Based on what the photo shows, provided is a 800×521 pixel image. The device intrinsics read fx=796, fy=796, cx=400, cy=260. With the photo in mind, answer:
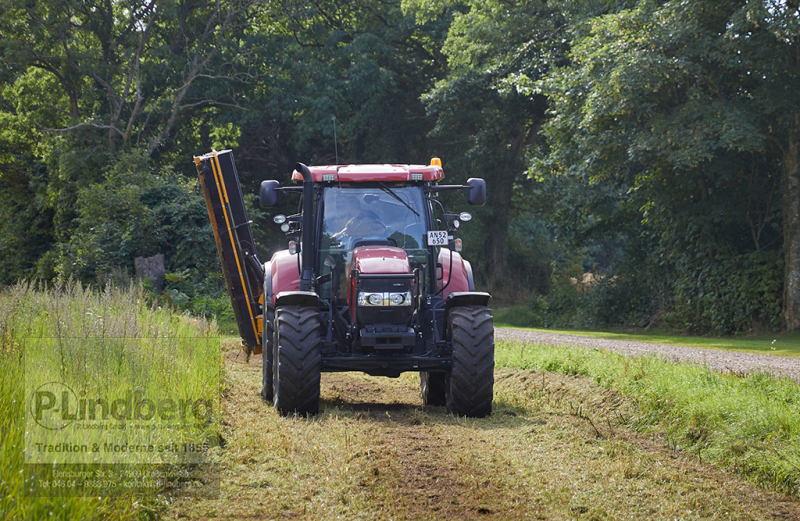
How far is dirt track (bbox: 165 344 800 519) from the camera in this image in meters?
5.24

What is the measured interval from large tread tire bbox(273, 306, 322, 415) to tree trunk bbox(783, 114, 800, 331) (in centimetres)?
1423

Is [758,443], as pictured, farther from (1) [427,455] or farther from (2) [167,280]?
(2) [167,280]

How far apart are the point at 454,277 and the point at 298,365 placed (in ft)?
8.42

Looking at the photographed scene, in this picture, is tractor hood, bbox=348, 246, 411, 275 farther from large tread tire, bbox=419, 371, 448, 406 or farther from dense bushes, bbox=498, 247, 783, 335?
dense bushes, bbox=498, 247, 783, 335

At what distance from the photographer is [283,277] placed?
984 centimetres

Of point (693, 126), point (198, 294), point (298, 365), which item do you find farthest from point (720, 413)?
point (198, 294)

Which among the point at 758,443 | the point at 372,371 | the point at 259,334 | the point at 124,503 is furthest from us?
the point at 259,334

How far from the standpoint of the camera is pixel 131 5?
2730cm

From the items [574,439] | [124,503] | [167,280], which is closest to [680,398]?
[574,439]

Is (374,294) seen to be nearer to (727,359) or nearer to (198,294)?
(727,359)

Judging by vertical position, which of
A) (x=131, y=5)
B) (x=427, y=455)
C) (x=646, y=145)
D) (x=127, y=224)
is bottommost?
(x=427, y=455)

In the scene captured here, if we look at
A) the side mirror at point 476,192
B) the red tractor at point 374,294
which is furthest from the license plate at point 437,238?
the side mirror at point 476,192

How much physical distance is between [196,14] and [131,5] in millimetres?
2862

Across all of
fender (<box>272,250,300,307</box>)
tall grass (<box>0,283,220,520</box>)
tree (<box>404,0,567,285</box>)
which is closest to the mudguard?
tall grass (<box>0,283,220,520</box>)
